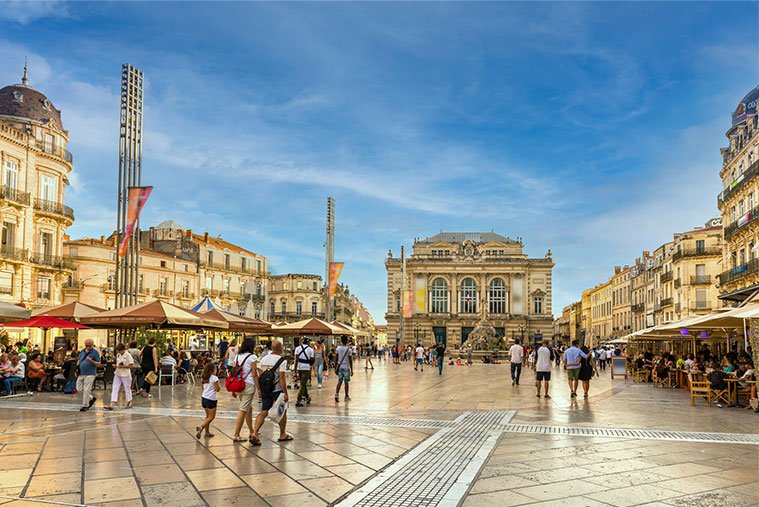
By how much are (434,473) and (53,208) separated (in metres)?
35.5

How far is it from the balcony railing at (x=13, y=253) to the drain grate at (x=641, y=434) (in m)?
30.9

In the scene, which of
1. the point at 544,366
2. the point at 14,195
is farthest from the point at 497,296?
the point at 544,366

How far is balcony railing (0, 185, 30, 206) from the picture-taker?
33.2m

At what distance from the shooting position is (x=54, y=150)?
37.5 m

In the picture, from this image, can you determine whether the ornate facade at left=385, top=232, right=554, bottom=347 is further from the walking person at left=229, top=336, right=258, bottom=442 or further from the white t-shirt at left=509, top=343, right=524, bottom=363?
the walking person at left=229, top=336, right=258, bottom=442

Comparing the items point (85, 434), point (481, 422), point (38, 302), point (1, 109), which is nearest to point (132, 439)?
point (85, 434)

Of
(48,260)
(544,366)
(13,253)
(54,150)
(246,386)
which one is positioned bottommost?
(544,366)

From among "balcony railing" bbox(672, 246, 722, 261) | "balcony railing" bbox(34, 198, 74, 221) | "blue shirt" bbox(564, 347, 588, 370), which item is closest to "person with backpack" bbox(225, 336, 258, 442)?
"blue shirt" bbox(564, 347, 588, 370)

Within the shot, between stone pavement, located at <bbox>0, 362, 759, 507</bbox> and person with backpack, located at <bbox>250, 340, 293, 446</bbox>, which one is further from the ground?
person with backpack, located at <bbox>250, 340, 293, 446</bbox>

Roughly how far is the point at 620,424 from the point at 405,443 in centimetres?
452

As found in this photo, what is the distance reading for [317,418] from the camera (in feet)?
39.7

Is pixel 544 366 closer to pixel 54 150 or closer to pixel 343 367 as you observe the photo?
pixel 343 367

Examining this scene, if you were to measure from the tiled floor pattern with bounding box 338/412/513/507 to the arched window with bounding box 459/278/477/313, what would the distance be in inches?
2870

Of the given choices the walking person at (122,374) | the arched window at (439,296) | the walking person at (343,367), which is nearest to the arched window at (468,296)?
the arched window at (439,296)
